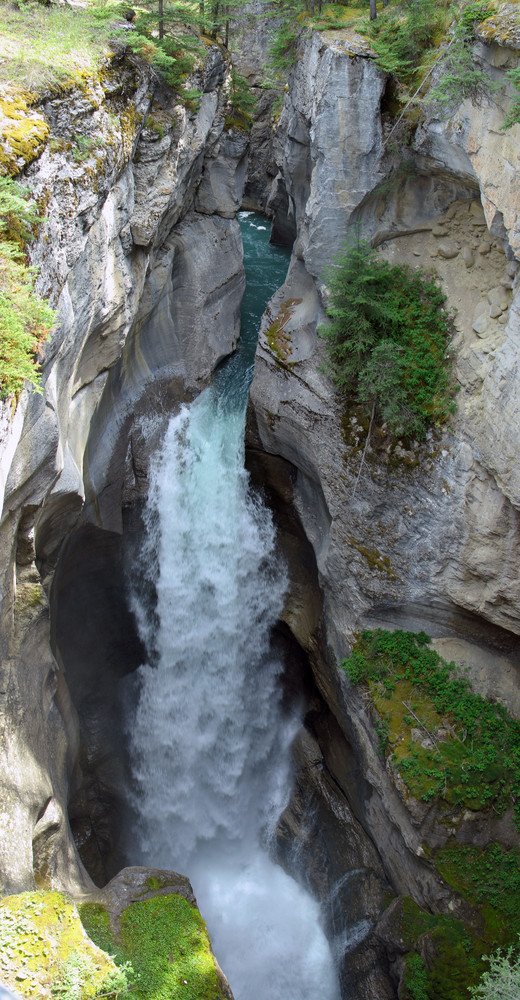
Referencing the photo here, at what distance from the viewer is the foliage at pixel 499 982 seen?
806 cm

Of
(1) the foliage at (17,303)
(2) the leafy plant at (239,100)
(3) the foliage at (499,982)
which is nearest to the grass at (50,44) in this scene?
(1) the foliage at (17,303)

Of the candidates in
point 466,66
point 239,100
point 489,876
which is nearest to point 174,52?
point 239,100

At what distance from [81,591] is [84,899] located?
21.0 ft

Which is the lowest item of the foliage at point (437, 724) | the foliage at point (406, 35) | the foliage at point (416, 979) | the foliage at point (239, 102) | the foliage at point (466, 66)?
the foliage at point (416, 979)

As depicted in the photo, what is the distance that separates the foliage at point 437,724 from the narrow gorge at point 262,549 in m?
0.19

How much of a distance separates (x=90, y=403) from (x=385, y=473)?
6203 millimetres

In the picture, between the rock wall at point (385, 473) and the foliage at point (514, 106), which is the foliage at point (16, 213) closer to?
the foliage at point (514, 106)

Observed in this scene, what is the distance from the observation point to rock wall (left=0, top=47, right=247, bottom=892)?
8.75m

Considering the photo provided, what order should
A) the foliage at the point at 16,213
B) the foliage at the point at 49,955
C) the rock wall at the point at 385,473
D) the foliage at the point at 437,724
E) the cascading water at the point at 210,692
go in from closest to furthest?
the foliage at the point at 49,955, the foliage at the point at 16,213, the foliage at the point at 437,724, the rock wall at the point at 385,473, the cascading water at the point at 210,692

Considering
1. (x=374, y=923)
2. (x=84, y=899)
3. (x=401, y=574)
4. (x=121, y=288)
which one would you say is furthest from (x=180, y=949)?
(x=121, y=288)

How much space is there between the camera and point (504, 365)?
10234mm

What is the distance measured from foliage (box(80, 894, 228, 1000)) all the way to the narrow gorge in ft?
0.68

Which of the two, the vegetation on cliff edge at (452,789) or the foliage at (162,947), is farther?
the vegetation on cliff edge at (452,789)

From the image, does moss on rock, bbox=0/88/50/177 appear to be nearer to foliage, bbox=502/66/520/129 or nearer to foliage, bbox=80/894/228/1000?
foliage, bbox=502/66/520/129
